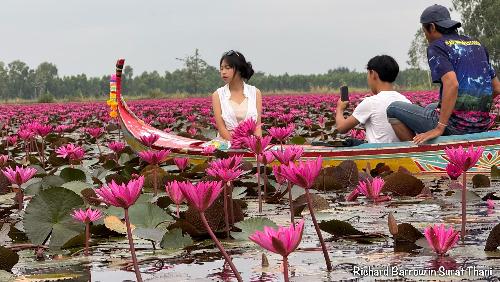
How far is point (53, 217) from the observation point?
2.73 meters

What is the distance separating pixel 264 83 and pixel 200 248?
7598cm

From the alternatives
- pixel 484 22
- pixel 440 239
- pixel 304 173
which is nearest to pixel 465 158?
pixel 440 239

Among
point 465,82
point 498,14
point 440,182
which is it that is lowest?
point 440,182

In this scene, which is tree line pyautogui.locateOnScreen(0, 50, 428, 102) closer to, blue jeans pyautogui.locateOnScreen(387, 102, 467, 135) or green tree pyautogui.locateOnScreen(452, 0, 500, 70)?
green tree pyautogui.locateOnScreen(452, 0, 500, 70)

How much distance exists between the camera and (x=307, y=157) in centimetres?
564

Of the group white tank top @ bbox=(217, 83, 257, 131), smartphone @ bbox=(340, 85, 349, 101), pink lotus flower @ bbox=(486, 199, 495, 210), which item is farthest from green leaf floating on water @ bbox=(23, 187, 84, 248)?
white tank top @ bbox=(217, 83, 257, 131)

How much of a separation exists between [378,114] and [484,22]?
5823cm

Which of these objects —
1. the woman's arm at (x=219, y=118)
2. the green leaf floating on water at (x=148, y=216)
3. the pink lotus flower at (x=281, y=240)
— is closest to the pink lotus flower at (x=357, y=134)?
the woman's arm at (x=219, y=118)

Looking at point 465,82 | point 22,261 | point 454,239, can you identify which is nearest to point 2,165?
point 22,261

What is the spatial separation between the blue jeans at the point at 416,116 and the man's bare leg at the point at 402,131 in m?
0.06

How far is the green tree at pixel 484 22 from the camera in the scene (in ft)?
191

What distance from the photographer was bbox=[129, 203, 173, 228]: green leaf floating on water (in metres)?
2.84

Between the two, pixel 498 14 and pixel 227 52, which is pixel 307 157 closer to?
pixel 227 52

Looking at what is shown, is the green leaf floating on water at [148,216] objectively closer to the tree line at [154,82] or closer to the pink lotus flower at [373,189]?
the pink lotus flower at [373,189]
